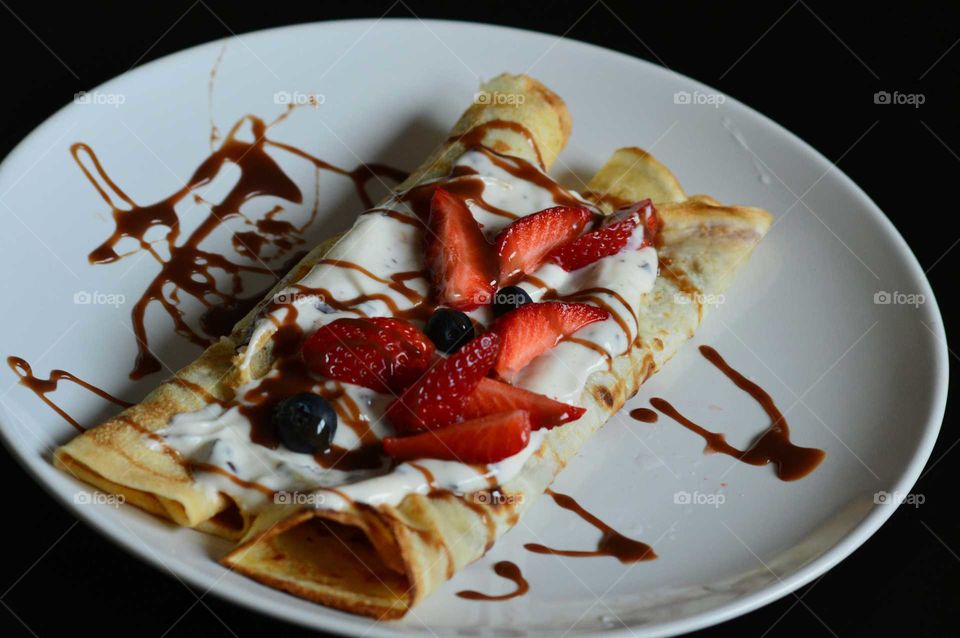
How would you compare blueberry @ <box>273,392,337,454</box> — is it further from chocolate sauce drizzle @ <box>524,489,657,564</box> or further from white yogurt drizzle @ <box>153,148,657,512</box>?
chocolate sauce drizzle @ <box>524,489,657,564</box>

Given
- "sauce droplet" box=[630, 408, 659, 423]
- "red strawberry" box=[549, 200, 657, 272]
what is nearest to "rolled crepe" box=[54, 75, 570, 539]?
"red strawberry" box=[549, 200, 657, 272]

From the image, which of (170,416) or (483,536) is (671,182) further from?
(170,416)

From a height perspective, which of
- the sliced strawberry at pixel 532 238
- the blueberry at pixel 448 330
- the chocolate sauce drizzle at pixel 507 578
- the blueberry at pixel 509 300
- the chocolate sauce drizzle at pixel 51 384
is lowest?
the chocolate sauce drizzle at pixel 507 578

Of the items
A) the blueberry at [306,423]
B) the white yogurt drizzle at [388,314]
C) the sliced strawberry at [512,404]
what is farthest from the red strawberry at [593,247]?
the blueberry at [306,423]

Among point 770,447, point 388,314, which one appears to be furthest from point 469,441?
point 770,447

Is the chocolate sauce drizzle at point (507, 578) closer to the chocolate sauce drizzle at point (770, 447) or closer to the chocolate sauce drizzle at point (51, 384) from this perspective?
the chocolate sauce drizzle at point (770, 447)

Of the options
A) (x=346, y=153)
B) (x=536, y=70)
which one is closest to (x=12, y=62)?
(x=346, y=153)
